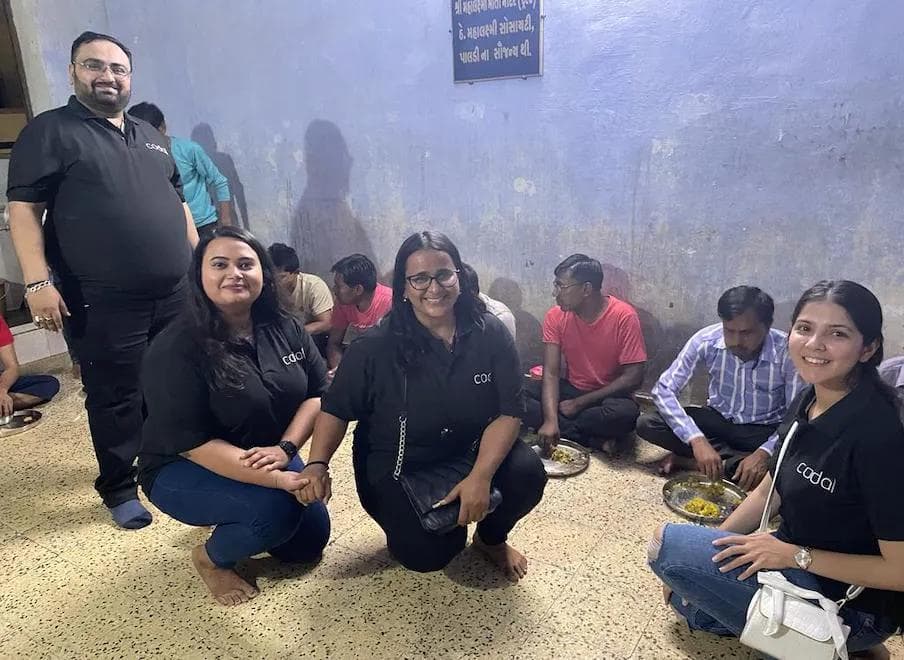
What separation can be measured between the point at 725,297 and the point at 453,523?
1.40 meters

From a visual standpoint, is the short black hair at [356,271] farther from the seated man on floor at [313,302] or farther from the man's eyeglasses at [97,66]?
the man's eyeglasses at [97,66]

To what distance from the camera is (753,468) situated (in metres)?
2.26

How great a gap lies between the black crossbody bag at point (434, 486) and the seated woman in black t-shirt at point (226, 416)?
1.03 feet

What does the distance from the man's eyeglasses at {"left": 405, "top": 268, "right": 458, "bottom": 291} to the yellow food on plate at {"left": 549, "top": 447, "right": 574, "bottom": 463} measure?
1.28 meters

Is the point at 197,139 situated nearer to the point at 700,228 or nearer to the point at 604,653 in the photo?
the point at 700,228

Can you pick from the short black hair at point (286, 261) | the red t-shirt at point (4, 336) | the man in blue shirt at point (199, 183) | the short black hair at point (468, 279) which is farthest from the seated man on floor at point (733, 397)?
the red t-shirt at point (4, 336)

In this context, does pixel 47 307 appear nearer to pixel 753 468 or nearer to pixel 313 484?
pixel 313 484

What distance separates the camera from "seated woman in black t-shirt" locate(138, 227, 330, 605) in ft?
5.75

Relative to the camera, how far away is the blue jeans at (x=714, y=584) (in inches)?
54.3

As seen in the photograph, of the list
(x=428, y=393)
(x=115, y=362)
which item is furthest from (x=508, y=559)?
(x=115, y=362)

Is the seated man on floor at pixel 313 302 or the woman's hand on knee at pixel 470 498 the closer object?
the woman's hand on knee at pixel 470 498

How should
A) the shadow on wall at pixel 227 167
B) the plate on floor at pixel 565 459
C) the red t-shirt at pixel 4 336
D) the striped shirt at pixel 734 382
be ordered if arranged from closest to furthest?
the striped shirt at pixel 734 382 → the plate on floor at pixel 565 459 → the red t-shirt at pixel 4 336 → the shadow on wall at pixel 227 167

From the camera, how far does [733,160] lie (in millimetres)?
2689

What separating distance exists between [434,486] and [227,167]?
334 centimetres
